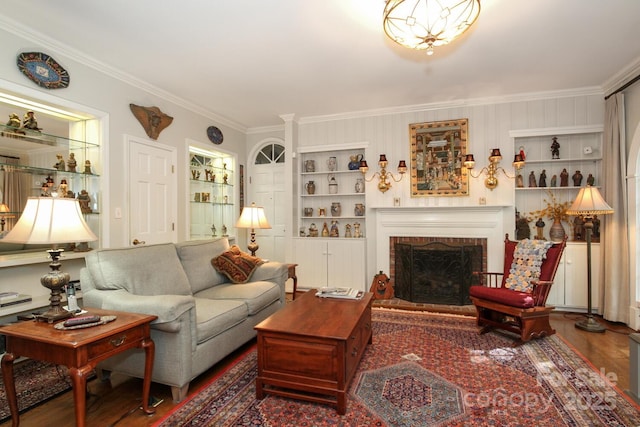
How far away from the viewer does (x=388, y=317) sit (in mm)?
3783

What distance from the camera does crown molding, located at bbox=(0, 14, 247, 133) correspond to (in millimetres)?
2672

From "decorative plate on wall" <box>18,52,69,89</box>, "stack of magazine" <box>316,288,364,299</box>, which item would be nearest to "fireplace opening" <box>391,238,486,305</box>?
"stack of magazine" <box>316,288,364,299</box>

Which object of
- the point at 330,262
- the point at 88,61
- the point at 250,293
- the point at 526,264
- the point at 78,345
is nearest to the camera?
the point at 78,345

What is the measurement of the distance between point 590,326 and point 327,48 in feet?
12.7

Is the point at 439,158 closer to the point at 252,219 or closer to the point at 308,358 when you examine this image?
the point at 252,219

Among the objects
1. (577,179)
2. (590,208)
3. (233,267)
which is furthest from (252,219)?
(577,179)

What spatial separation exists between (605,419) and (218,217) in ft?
16.0

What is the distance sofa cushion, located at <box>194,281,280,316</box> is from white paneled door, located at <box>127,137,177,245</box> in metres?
1.26

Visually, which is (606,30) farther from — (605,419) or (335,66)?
(605,419)

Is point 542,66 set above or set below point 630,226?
above

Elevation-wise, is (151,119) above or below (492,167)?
above

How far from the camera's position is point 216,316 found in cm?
243

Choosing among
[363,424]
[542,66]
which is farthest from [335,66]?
[363,424]

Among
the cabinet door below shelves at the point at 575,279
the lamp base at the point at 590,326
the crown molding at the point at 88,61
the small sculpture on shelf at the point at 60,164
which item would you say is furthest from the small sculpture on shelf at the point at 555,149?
the small sculpture on shelf at the point at 60,164
